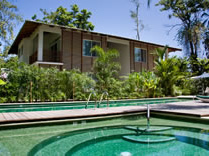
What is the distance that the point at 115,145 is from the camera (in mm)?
3244

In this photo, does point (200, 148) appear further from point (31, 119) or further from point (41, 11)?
point (41, 11)

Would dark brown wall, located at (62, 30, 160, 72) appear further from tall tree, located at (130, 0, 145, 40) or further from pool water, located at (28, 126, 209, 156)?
tall tree, located at (130, 0, 145, 40)

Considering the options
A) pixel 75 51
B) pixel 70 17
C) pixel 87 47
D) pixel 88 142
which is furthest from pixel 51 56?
pixel 70 17

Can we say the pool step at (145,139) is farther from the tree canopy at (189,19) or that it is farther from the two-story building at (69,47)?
the tree canopy at (189,19)

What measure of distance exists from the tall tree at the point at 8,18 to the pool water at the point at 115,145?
12.7 meters

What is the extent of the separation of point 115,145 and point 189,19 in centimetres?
2351

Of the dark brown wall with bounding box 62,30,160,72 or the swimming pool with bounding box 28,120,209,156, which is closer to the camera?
the swimming pool with bounding box 28,120,209,156

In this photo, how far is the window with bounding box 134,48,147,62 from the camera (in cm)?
1898

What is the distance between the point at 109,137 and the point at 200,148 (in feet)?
5.25

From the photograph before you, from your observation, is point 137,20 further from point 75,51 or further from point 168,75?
point 75,51

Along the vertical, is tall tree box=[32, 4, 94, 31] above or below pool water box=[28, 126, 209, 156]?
above

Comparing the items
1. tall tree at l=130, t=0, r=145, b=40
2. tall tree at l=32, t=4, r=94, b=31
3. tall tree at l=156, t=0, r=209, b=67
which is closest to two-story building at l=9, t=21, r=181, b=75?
tall tree at l=156, t=0, r=209, b=67

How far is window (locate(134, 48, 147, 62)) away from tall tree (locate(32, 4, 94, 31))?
1189cm

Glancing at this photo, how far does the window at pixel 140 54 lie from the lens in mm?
18984
